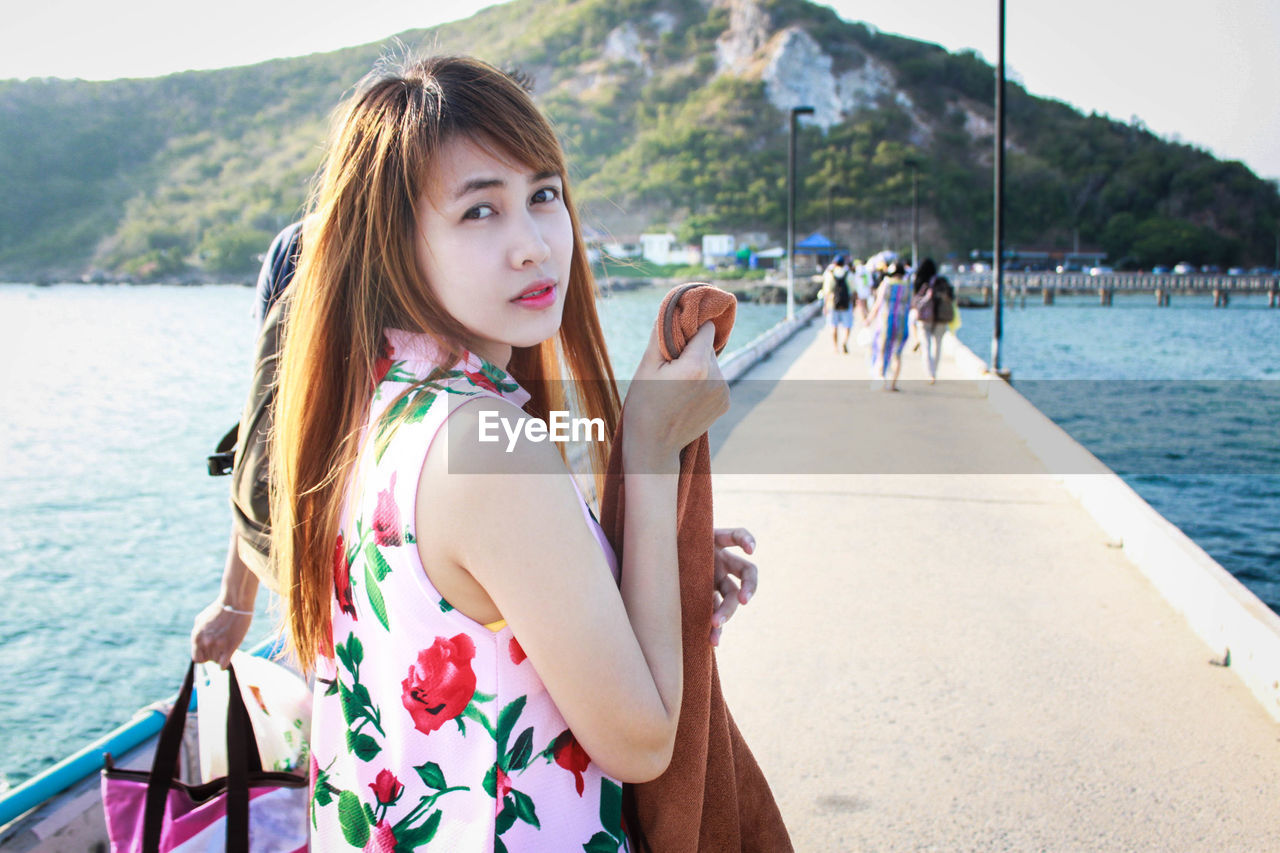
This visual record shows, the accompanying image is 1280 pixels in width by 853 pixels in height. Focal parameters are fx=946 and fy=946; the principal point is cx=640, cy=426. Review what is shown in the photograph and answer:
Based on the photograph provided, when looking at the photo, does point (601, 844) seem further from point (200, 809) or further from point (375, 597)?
point (200, 809)

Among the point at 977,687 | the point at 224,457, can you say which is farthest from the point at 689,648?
the point at 977,687

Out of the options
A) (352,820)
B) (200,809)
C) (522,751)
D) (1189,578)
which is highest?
→ (522,751)

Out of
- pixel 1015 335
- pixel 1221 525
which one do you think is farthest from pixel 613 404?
pixel 1015 335

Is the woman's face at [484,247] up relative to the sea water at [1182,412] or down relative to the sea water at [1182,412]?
up

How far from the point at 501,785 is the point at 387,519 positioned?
0.96ft

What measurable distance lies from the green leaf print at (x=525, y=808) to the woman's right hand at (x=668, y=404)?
36 centimetres

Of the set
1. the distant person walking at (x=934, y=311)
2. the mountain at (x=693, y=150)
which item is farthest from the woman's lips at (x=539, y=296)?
the mountain at (x=693, y=150)

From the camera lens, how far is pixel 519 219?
3.49 ft

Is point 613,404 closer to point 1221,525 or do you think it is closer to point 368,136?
point 368,136

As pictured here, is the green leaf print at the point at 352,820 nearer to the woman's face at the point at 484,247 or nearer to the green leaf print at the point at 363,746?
the green leaf print at the point at 363,746

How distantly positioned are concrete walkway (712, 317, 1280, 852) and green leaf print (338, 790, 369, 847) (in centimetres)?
151

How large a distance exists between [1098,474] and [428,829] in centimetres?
516

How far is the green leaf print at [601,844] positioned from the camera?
3.35 feet

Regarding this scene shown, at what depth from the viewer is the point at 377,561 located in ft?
3.07
